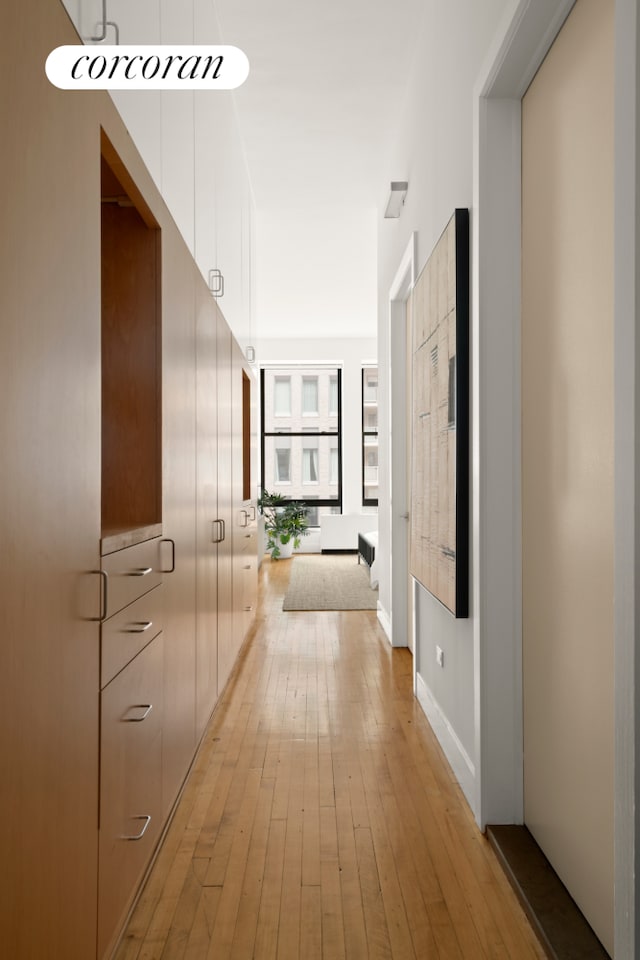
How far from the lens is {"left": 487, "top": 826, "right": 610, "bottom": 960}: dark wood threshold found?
1489 mm

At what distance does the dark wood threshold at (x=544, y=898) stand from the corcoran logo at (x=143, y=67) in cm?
198

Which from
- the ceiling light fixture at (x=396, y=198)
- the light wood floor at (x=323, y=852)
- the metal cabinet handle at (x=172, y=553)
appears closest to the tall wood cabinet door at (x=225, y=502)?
the light wood floor at (x=323, y=852)

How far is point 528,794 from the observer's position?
1.99 metres

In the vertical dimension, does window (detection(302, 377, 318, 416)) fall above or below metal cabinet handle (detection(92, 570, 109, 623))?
above

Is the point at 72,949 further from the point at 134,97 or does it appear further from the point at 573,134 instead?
the point at 573,134

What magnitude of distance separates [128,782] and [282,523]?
831 cm

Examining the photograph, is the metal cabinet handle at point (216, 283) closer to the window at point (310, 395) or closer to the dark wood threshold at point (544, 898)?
the dark wood threshold at point (544, 898)

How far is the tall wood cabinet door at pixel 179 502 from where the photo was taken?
82.6 inches

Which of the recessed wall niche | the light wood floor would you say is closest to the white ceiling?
the recessed wall niche

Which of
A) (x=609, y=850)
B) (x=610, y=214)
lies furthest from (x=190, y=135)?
(x=609, y=850)

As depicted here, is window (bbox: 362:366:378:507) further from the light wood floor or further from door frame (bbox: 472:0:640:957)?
door frame (bbox: 472:0:640:957)

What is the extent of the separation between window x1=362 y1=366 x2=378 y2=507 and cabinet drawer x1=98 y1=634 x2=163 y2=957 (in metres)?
8.53

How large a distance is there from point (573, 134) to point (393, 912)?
1.94m

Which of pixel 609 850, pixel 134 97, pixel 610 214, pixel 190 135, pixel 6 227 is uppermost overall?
pixel 190 135
